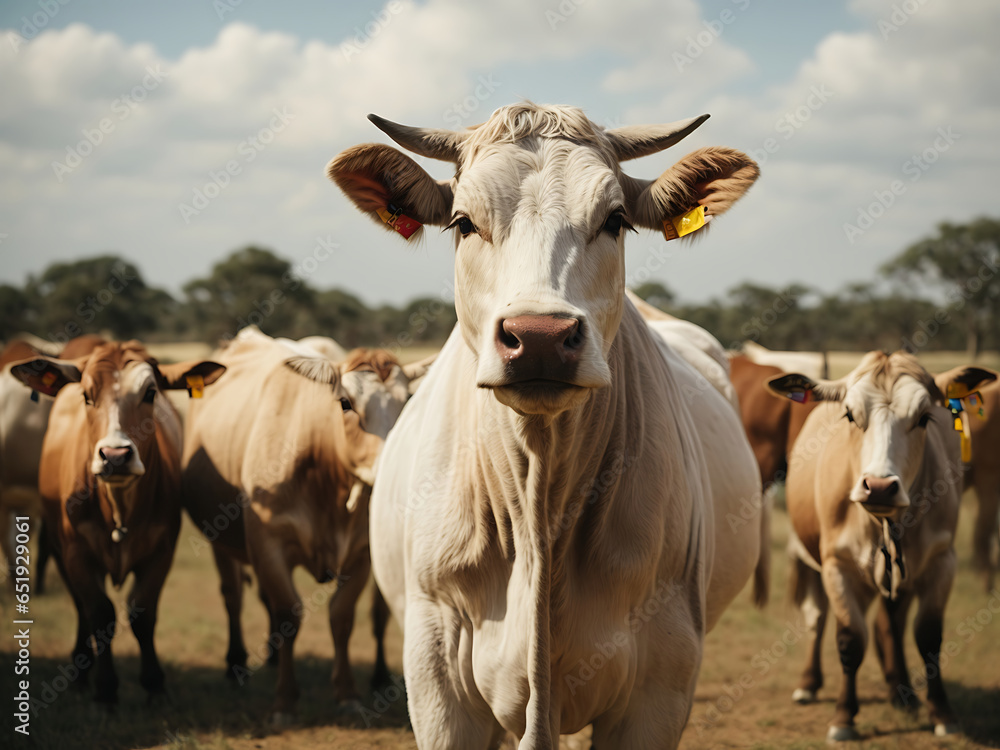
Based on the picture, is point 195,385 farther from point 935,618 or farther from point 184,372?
point 935,618

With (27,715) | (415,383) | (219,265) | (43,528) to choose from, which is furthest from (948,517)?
(219,265)

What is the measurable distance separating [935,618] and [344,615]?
13.9 ft

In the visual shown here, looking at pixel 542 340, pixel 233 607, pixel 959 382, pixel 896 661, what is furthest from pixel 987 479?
pixel 542 340

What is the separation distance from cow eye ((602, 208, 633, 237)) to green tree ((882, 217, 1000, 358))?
134 feet

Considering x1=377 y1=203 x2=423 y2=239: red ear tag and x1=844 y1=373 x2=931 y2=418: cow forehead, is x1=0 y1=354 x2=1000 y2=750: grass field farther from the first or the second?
x1=377 y1=203 x2=423 y2=239: red ear tag

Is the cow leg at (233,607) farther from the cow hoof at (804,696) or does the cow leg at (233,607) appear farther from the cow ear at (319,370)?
the cow hoof at (804,696)

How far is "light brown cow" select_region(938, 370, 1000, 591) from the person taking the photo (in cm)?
968

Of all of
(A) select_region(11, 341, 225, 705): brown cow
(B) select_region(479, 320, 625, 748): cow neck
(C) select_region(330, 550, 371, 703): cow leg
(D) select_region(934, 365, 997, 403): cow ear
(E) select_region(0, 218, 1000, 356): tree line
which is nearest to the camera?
(B) select_region(479, 320, 625, 748): cow neck

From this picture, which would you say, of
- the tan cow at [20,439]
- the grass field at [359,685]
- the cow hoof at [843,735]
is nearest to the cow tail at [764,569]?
the grass field at [359,685]

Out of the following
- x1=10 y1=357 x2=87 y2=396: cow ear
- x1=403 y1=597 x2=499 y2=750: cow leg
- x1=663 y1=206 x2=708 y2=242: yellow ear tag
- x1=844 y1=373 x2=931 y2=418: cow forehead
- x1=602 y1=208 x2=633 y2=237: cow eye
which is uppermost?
Result: x1=663 y1=206 x2=708 y2=242: yellow ear tag

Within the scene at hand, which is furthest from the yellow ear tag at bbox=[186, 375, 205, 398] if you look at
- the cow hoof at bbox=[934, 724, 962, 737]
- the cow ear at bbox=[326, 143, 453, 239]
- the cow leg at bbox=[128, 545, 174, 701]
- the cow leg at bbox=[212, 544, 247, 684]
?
the cow hoof at bbox=[934, 724, 962, 737]

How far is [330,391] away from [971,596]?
7.57 metres

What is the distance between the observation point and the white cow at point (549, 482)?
269 centimetres

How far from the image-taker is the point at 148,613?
20.8 ft
